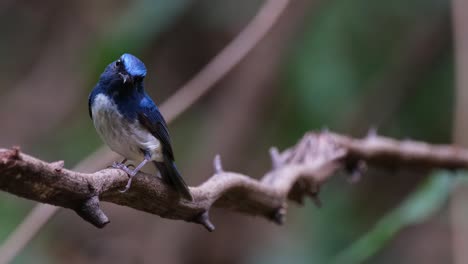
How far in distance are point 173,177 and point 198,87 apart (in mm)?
1699

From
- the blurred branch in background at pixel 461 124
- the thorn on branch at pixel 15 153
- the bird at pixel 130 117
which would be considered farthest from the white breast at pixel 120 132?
the blurred branch in background at pixel 461 124

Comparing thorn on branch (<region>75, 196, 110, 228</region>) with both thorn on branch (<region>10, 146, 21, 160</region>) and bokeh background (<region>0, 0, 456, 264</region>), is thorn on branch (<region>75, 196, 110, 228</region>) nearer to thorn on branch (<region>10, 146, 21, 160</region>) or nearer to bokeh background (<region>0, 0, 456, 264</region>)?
thorn on branch (<region>10, 146, 21, 160</region>)

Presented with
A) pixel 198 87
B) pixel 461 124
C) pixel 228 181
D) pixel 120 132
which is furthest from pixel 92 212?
pixel 461 124

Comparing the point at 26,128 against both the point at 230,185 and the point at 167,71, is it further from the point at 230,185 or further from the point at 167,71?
the point at 230,185

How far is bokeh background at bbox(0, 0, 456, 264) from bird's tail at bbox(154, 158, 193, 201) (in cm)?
263

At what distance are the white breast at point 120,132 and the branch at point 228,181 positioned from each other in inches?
11.3

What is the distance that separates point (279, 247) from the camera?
24.0 ft

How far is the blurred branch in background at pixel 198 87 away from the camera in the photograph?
353cm

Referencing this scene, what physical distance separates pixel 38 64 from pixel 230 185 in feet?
17.9

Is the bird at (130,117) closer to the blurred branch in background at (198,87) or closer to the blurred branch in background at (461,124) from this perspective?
the blurred branch in background at (198,87)

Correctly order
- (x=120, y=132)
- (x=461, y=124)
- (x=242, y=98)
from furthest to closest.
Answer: (x=242, y=98)
(x=461, y=124)
(x=120, y=132)

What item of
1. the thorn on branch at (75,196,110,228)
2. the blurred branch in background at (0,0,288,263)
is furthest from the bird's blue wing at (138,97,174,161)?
the thorn on branch at (75,196,110,228)

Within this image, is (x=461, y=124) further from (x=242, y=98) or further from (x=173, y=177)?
(x=173, y=177)

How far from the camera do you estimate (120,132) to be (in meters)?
2.88
